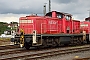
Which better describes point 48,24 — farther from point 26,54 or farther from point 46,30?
point 26,54

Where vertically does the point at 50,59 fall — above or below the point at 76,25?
below

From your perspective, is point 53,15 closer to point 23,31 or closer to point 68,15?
point 68,15

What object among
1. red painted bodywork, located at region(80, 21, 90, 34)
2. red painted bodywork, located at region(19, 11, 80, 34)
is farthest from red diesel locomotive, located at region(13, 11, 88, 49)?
red painted bodywork, located at region(80, 21, 90, 34)

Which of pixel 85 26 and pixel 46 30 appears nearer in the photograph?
pixel 46 30

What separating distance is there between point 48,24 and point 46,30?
0.59m

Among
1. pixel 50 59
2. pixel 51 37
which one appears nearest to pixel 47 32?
pixel 51 37

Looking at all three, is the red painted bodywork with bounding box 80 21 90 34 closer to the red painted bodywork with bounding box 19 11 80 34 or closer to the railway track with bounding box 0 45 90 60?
the red painted bodywork with bounding box 19 11 80 34

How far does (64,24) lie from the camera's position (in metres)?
18.5

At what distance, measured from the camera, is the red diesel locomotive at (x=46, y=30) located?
50.4 feet

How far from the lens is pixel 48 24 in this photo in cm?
1714

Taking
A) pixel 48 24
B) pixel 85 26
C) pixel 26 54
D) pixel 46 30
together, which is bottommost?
pixel 26 54

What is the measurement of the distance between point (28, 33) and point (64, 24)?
13.6 feet

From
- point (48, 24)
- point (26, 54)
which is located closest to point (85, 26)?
point (48, 24)

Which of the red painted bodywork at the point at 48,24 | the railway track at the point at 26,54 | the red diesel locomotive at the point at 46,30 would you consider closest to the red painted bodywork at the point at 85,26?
the red diesel locomotive at the point at 46,30
